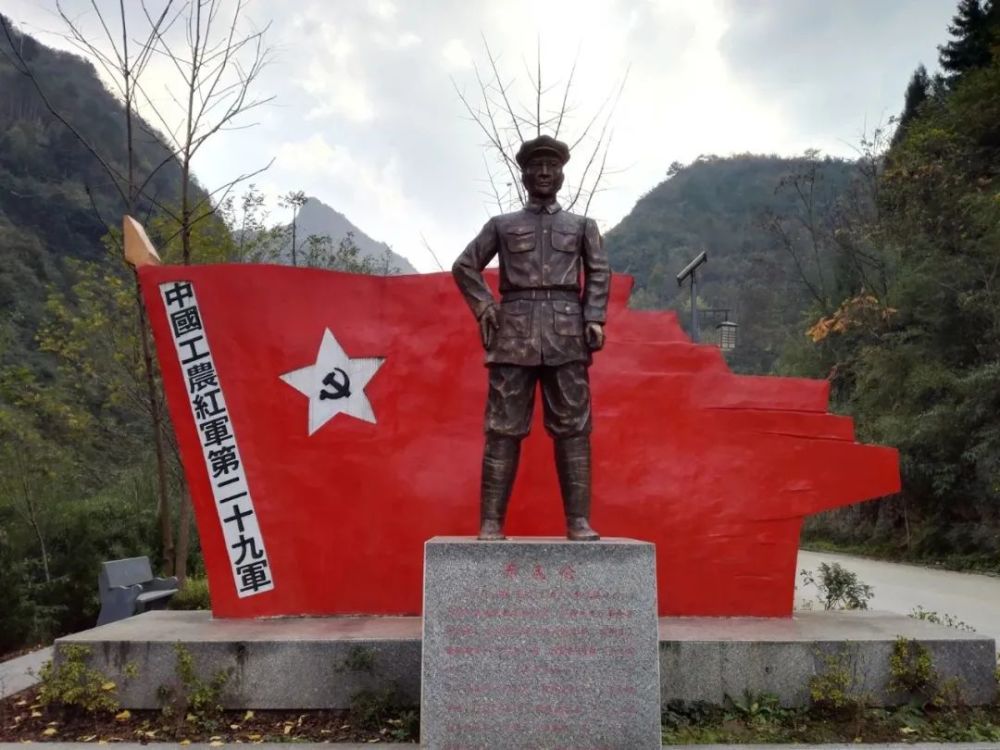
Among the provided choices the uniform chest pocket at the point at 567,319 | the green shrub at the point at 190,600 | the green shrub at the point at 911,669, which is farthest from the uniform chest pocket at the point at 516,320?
the green shrub at the point at 190,600

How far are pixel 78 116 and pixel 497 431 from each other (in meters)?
34.9

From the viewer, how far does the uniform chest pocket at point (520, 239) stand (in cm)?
420

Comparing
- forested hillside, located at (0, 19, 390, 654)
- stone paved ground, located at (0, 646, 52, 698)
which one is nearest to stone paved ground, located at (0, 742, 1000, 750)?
stone paved ground, located at (0, 646, 52, 698)

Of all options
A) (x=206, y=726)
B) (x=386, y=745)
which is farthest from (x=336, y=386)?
(x=386, y=745)

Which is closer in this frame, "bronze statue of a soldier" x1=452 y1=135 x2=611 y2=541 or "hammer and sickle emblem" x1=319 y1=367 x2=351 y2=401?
"bronze statue of a soldier" x1=452 y1=135 x2=611 y2=541

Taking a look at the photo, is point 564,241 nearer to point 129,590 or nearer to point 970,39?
point 129,590

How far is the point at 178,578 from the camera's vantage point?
724 centimetres

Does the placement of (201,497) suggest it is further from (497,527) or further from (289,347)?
(497,527)

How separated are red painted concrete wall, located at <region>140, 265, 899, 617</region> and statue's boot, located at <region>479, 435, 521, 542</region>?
3.90 feet

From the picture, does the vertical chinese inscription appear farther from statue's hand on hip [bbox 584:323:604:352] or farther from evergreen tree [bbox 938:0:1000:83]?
evergreen tree [bbox 938:0:1000:83]

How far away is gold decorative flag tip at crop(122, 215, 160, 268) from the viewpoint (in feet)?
17.7

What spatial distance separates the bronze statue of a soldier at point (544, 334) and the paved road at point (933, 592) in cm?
450

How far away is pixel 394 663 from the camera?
4.24 metres

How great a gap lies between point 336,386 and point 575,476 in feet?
6.35
